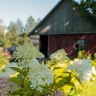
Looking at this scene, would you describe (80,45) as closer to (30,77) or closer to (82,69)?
(82,69)

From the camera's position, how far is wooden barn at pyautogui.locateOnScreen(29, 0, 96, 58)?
25.7 meters

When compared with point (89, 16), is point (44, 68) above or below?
below

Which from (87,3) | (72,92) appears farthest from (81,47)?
(72,92)

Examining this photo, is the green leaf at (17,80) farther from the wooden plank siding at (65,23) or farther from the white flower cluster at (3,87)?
the wooden plank siding at (65,23)

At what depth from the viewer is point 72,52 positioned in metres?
26.4

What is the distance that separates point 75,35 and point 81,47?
1.34 m

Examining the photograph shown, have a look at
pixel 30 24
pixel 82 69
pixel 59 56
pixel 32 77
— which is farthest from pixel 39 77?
pixel 30 24

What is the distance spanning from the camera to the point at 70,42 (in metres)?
26.8

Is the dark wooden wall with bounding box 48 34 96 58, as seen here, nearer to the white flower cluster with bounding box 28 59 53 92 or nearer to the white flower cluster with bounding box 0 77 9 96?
the white flower cluster with bounding box 28 59 53 92

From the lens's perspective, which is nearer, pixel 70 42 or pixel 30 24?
pixel 70 42

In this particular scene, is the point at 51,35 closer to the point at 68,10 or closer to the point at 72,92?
the point at 68,10

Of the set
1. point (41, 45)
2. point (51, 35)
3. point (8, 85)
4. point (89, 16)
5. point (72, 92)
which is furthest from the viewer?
point (41, 45)

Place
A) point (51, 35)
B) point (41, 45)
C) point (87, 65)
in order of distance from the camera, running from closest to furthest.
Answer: point (87, 65), point (51, 35), point (41, 45)

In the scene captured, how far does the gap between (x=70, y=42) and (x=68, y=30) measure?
1.21m
